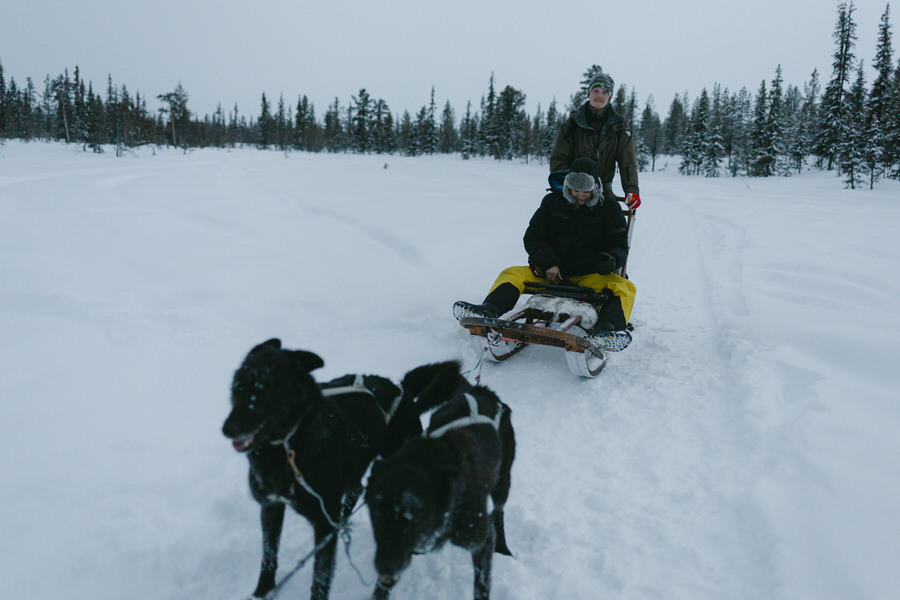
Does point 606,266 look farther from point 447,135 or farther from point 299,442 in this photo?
point 447,135

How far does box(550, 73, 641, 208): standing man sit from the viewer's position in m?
5.71

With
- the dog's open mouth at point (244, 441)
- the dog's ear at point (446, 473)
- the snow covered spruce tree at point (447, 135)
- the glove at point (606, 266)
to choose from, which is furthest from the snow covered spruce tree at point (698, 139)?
the dog's open mouth at point (244, 441)

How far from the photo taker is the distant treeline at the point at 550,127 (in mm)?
35406

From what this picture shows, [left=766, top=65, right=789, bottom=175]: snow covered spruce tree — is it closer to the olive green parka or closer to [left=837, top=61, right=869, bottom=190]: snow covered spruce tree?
[left=837, top=61, right=869, bottom=190]: snow covered spruce tree

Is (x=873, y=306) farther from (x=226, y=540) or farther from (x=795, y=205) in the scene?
(x=795, y=205)

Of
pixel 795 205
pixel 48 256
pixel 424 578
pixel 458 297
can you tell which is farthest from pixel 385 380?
pixel 795 205

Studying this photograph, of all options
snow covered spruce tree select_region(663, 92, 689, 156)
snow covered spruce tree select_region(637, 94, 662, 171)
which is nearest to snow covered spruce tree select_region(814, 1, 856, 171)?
snow covered spruce tree select_region(637, 94, 662, 171)

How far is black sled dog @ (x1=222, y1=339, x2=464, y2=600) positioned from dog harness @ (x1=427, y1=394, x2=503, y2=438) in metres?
0.40

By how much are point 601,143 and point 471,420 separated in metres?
4.64

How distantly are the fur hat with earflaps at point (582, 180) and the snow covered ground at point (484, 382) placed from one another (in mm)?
1591

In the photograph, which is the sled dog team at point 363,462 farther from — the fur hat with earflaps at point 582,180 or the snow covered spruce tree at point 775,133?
the snow covered spruce tree at point 775,133

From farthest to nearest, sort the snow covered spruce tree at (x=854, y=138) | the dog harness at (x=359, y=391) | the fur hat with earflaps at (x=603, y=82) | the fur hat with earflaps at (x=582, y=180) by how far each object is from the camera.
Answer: the snow covered spruce tree at (x=854, y=138) → the fur hat with earflaps at (x=603, y=82) → the fur hat with earflaps at (x=582, y=180) → the dog harness at (x=359, y=391)

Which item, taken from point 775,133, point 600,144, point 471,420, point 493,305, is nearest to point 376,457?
point 471,420

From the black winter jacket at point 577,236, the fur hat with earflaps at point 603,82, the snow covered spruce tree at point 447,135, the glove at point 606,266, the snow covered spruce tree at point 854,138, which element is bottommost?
the glove at point 606,266
